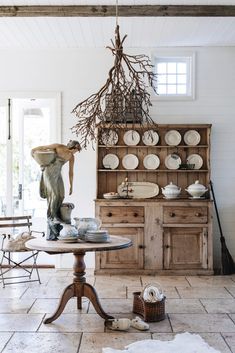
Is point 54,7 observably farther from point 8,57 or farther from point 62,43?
point 8,57

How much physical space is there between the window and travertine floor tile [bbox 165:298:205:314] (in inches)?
120

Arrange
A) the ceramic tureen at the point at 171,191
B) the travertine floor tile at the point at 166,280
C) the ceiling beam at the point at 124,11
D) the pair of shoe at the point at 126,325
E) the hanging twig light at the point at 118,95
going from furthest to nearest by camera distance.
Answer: the ceramic tureen at the point at 171,191
the travertine floor tile at the point at 166,280
the ceiling beam at the point at 124,11
the pair of shoe at the point at 126,325
the hanging twig light at the point at 118,95

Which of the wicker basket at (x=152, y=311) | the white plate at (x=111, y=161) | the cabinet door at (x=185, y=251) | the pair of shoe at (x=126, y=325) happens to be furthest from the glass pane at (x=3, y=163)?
the pair of shoe at (x=126, y=325)

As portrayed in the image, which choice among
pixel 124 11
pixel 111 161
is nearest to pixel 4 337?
pixel 111 161

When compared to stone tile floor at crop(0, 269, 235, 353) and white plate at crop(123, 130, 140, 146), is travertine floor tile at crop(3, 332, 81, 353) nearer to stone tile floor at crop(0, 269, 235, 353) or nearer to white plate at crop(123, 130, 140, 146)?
stone tile floor at crop(0, 269, 235, 353)

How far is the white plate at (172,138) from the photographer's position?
242 inches

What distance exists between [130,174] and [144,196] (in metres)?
0.37

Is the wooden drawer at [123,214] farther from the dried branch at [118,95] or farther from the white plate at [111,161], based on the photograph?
the dried branch at [118,95]

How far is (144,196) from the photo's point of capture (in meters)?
6.12

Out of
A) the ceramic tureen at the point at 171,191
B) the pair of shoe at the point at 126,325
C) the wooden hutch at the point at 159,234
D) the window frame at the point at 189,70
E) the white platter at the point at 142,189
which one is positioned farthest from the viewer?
the window frame at the point at 189,70

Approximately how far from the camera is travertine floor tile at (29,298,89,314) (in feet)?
13.8

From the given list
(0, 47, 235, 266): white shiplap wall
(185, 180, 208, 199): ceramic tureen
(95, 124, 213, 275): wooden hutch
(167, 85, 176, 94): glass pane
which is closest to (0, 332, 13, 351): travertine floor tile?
(95, 124, 213, 275): wooden hutch

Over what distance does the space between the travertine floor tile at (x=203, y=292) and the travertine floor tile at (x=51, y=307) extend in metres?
1.15

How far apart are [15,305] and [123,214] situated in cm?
194
